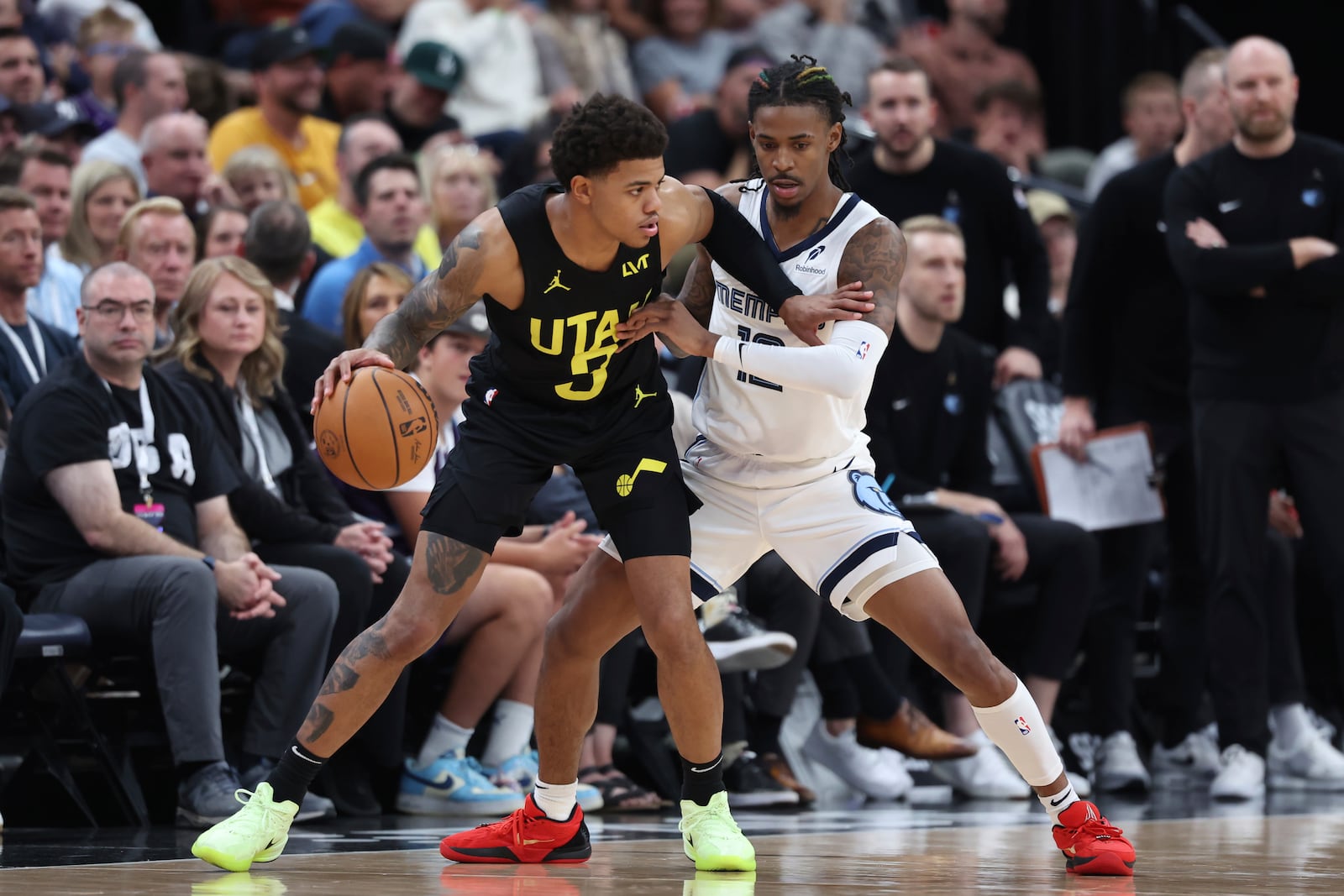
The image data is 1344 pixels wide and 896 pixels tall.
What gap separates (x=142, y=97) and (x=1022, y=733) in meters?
5.88

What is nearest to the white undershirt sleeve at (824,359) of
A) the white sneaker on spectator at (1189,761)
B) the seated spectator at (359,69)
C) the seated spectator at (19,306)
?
the seated spectator at (19,306)

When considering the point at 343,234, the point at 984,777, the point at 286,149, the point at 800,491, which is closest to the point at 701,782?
the point at 800,491

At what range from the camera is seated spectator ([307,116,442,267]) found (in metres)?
8.62

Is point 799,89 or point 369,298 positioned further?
point 369,298

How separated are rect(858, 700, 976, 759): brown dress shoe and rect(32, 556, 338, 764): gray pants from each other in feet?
7.31

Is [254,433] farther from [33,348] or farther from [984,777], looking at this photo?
[984,777]

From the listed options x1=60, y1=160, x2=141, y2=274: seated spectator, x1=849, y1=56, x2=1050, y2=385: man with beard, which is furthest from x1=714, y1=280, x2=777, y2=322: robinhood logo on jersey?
x1=60, y1=160, x2=141, y2=274: seated spectator

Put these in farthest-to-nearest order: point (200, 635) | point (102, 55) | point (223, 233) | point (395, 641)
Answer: point (102, 55), point (223, 233), point (200, 635), point (395, 641)

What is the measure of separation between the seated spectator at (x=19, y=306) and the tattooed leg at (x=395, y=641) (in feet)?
7.95

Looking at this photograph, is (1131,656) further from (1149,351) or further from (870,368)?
(870,368)

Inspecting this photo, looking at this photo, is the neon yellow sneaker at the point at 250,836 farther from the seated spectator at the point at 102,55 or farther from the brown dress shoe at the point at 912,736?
the seated spectator at the point at 102,55

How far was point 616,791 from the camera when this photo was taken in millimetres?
6246

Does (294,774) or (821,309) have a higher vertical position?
(821,309)

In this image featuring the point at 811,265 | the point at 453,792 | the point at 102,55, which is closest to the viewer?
the point at 811,265
